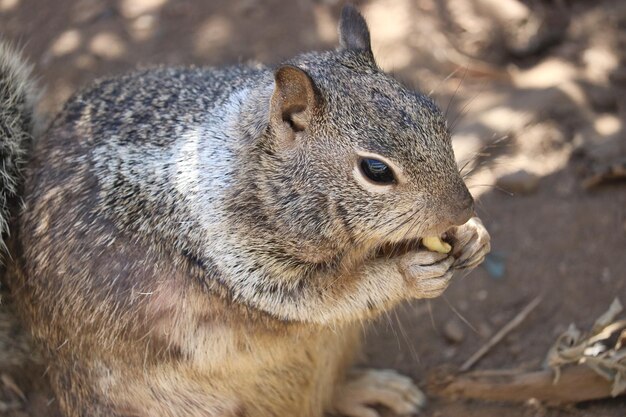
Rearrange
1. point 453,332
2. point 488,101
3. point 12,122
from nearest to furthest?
point 12,122 < point 453,332 < point 488,101

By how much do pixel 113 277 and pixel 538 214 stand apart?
2.37 metres

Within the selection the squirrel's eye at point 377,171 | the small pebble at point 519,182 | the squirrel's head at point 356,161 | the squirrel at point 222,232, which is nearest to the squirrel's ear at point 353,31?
the squirrel at point 222,232

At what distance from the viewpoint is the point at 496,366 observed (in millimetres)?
4117

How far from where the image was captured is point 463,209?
2889 mm

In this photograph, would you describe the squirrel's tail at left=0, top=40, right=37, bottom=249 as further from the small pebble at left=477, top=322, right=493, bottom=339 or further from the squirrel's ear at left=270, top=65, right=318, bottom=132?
the small pebble at left=477, top=322, right=493, bottom=339

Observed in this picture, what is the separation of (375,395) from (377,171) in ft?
5.22

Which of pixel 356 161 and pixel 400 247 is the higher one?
pixel 356 161

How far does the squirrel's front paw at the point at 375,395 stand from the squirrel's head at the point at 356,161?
1189mm

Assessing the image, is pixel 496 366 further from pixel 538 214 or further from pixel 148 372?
pixel 148 372

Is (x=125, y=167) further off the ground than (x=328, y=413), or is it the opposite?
(x=125, y=167)

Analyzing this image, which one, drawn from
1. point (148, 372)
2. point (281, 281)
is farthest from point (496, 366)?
point (148, 372)

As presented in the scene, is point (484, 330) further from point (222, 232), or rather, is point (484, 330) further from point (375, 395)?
point (222, 232)

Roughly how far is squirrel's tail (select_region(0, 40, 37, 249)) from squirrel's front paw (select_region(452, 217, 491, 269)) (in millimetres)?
1762

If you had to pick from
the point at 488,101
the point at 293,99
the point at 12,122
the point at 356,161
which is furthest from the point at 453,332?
the point at 12,122
